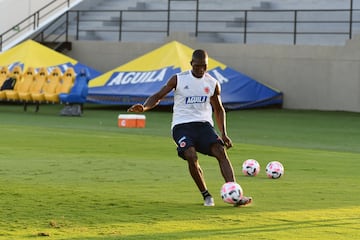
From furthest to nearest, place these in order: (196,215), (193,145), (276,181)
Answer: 1. (276,181)
2. (193,145)
3. (196,215)

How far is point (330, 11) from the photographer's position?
38500 millimetres

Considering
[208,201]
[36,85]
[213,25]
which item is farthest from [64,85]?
[208,201]

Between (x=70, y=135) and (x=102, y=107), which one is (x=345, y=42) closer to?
(x=102, y=107)

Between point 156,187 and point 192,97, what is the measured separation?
6.79 feet

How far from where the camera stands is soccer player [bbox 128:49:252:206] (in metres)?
11.8

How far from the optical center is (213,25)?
41.7 metres

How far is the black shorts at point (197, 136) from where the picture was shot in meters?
11.8

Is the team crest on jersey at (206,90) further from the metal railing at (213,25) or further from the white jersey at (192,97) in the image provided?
the metal railing at (213,25)

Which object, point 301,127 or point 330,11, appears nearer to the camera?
point 301,127

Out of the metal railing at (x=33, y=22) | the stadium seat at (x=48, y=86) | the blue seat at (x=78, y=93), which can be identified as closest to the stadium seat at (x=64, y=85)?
the stadium seat at (x=48, y=86)

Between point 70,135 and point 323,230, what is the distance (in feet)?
45.7

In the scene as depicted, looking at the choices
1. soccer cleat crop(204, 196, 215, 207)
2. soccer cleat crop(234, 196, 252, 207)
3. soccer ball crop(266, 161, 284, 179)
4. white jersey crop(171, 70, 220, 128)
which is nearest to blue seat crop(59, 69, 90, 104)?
soccer ball crop(266, 161, 284, 179)

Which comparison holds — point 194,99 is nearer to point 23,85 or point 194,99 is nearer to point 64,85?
point 64,85

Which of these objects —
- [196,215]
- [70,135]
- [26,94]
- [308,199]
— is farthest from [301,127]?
[196,215]
